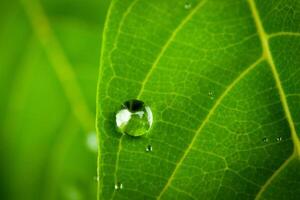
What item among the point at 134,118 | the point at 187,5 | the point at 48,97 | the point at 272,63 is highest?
the point at 48,97

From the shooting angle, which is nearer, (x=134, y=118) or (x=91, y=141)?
(x=134, y=118)

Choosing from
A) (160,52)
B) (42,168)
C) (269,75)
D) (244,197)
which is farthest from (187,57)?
(42,168)

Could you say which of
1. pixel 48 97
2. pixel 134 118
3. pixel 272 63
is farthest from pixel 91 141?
pixel 272 63

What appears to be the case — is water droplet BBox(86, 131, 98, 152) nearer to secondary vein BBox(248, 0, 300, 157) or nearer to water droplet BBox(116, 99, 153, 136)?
water droplet BBox(116, 99, 153, 136)

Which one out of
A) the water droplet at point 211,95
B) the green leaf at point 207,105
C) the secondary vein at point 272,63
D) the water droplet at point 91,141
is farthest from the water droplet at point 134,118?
the water droplet at point 91,141

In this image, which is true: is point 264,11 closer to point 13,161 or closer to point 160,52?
point 160,52

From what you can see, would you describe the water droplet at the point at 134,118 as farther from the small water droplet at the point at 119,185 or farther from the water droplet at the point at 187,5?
the water droplet at the point at 187,5

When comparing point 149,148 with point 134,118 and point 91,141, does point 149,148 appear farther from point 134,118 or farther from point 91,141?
point 91,141

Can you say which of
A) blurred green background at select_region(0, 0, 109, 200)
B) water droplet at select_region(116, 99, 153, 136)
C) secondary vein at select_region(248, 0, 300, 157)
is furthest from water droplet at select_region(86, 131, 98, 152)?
secondary vein at select_region(248, 0, 300, 157)
